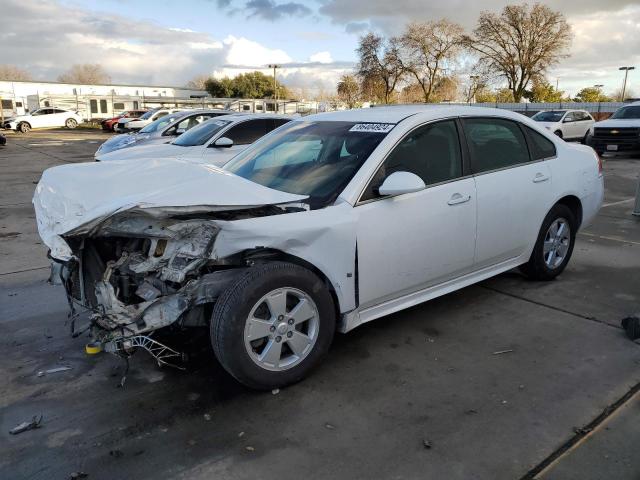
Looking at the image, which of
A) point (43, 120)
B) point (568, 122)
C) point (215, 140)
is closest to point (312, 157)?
point (215, 140)

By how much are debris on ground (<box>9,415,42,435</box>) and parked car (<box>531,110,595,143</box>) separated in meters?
20.4

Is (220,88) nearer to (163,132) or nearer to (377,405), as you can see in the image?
(163,132)

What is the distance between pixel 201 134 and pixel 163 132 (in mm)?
2923

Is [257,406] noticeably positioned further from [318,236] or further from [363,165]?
[363,165]

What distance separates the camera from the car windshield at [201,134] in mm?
9766

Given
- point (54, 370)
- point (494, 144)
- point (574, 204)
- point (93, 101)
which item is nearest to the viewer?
point (54, 370)

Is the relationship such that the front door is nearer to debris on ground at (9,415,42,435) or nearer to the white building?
debris on ground at (9,415,42,435)

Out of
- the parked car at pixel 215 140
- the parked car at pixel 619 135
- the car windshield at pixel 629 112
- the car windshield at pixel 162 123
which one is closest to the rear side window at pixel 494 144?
the parked car at pixel 215 140

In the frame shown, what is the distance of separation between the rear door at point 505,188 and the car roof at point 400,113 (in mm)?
82

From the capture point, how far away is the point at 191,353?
3229 millimetres

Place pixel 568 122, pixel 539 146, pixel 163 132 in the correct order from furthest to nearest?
pixel 568 122
pixel 163 132
pixel 539 146

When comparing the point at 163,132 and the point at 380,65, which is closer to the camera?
the point at 163,132

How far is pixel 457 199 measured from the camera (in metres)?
3.79

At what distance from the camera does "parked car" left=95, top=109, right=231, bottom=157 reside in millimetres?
12125
